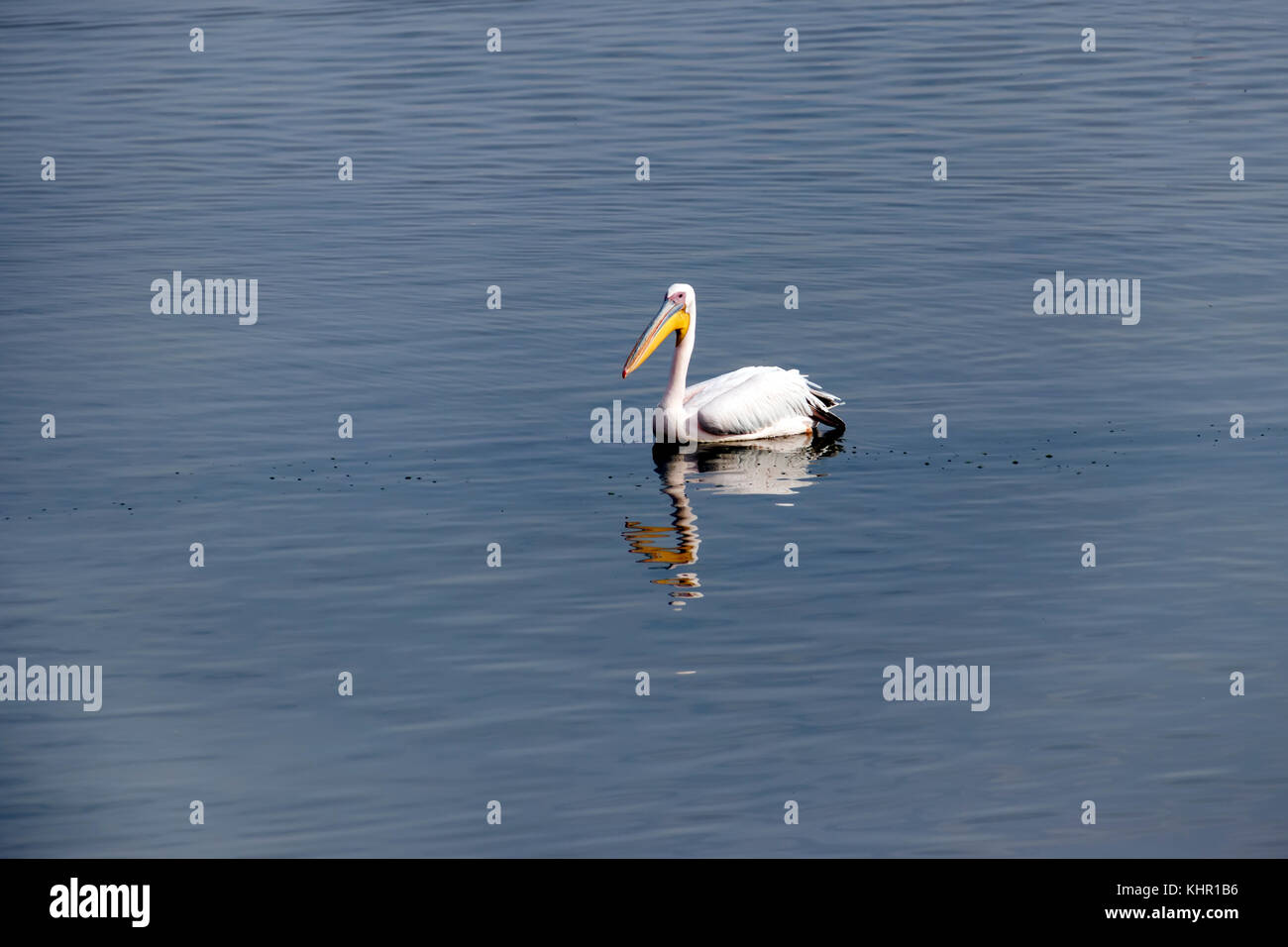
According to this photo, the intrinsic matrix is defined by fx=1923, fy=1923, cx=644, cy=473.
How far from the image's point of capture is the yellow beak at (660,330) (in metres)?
18.5

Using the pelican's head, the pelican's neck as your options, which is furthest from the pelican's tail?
the pelican's head

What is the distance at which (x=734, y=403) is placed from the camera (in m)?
18.1

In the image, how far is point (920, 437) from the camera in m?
18.1

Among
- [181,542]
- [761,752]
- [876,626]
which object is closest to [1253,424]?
[876,626]

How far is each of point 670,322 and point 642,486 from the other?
7.79ft

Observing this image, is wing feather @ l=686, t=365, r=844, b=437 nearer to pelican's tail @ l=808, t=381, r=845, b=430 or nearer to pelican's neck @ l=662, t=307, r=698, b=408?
pelican's tail @ l=808, t=381, r=845, b=430

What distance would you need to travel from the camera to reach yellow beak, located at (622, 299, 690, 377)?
1852cm

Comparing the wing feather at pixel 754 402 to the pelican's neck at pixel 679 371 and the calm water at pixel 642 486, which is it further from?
the calm water at pixel 642 486

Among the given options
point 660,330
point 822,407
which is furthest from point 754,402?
point 660,330

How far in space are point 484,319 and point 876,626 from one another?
32.6 ft

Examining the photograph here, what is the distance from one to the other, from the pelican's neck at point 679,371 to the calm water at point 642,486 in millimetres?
572

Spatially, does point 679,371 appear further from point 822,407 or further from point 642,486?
point 642,486
